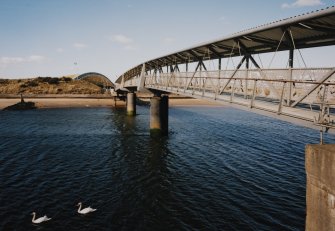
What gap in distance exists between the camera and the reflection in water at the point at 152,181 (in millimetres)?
14688

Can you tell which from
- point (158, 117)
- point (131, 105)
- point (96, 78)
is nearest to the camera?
point (158, 117)

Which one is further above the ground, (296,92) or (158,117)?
(296,92)

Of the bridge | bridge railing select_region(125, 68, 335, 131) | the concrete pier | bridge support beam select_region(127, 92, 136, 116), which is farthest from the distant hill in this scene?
the concrete pier

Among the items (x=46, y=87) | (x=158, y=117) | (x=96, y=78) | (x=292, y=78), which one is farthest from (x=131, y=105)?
(x=96, y=78)

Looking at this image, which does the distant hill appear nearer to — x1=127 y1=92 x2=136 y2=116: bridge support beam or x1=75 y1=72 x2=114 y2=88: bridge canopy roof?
x1=75 y1=72 x2=114 y2=88: bridge canopy roof

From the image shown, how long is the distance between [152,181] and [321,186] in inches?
545

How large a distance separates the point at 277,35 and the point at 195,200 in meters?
10.1

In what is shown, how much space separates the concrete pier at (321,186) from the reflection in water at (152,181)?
21.0ft

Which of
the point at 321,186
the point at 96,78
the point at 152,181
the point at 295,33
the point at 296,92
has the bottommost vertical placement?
the point at 152,181

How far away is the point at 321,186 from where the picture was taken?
307 inches

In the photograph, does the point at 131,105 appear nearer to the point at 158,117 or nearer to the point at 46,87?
the point at 158,117

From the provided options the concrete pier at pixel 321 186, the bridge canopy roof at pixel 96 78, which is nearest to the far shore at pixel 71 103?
the bridge canopy roof at pixel 96 78

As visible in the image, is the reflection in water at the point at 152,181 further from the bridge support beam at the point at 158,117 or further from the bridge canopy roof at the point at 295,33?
the bridge canopy roof at the point at 295,33

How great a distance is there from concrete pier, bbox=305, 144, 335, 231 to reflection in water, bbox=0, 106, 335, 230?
6403mm
